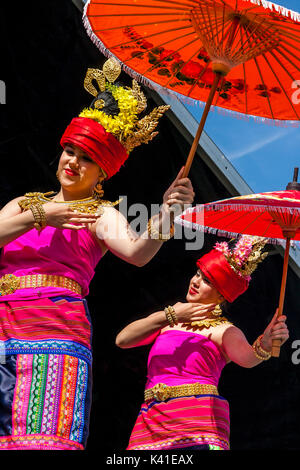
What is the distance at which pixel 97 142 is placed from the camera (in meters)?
2.95

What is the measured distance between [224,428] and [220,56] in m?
1.78

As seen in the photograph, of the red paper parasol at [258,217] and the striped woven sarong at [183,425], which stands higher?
the red paper parasol at [258,217]

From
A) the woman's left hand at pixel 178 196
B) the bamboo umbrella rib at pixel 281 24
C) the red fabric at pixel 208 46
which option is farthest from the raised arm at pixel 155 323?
the bamboo umbrella rib at pixel 281 24

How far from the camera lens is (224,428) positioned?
357cm

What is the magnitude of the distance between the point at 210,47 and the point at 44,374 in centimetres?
136

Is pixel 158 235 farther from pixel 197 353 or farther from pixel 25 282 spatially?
pixel 197 353

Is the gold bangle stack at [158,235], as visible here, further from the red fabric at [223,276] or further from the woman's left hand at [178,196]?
the red fabric at [223,276]

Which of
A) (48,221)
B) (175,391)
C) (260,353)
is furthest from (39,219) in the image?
(260,353)

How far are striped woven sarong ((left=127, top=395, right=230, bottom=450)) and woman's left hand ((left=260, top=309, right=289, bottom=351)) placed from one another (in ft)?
1.25

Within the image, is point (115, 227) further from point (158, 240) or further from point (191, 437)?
point (191, 437)

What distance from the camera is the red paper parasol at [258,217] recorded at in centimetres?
314

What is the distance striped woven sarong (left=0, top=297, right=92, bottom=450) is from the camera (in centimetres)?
251

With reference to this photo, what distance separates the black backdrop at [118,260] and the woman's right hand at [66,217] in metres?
1.53

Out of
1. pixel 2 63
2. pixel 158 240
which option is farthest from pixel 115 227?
pixel 2 63
